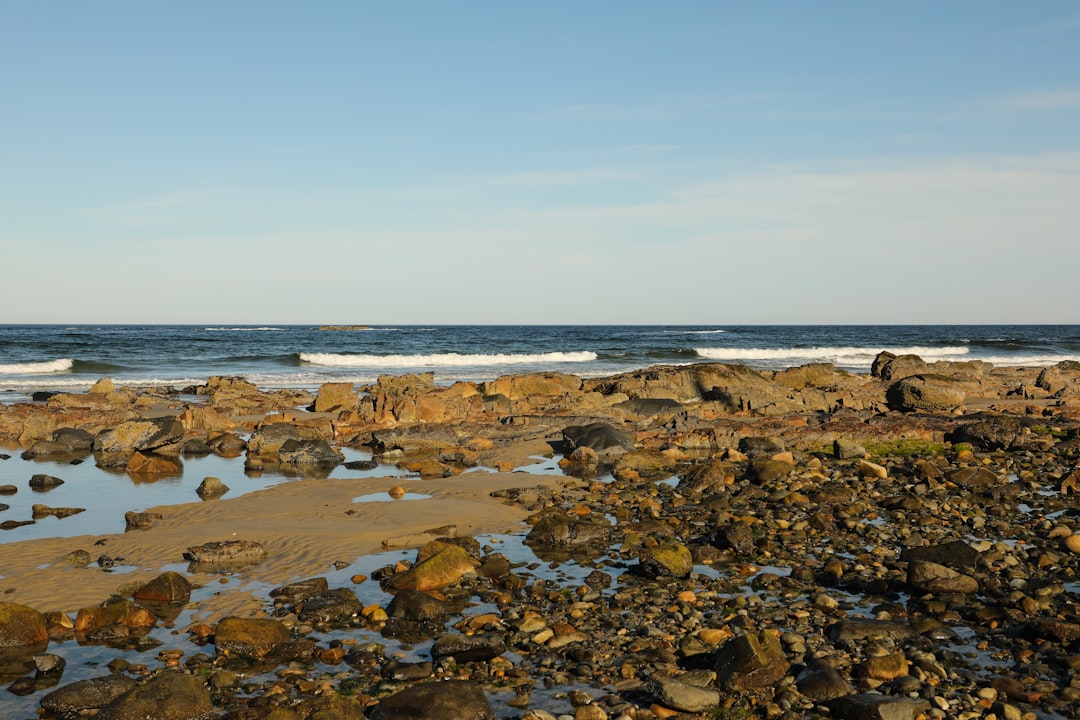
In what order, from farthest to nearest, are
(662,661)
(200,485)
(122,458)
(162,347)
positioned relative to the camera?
(162,347) → (122,458) → (200,485) → (662,661)

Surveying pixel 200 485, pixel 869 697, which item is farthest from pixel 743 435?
pixel 869 697

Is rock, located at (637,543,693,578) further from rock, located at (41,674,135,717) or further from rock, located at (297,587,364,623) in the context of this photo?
rock, located at (41,674,135,717)

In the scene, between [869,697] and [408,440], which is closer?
[869,697]

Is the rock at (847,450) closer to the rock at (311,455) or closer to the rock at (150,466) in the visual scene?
the rock at (311,455)

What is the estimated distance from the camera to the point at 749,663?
712 centimetres

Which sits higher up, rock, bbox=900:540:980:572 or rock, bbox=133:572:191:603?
rock, bbox=900:540:980:572

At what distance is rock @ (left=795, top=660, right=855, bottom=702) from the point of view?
6805 mm

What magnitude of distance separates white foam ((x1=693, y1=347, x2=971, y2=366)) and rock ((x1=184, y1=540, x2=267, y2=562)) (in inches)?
2355

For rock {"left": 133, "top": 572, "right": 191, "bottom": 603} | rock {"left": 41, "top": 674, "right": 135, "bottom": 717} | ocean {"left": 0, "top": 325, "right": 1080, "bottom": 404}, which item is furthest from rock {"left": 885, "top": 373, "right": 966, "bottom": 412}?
ocean {"left": 0, "top": 325, "right": 1080, "bottom": 404}

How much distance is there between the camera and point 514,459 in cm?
1933

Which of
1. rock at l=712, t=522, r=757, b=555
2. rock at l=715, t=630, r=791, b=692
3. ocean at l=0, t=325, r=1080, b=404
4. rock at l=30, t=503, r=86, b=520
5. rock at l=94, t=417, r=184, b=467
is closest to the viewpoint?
rock at l=715, t=630, r=791, b=692

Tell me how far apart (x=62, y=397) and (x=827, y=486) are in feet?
86.2

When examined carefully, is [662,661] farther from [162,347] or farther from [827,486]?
[162,347]

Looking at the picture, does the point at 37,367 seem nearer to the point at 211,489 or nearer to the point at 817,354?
the point at 211,489
